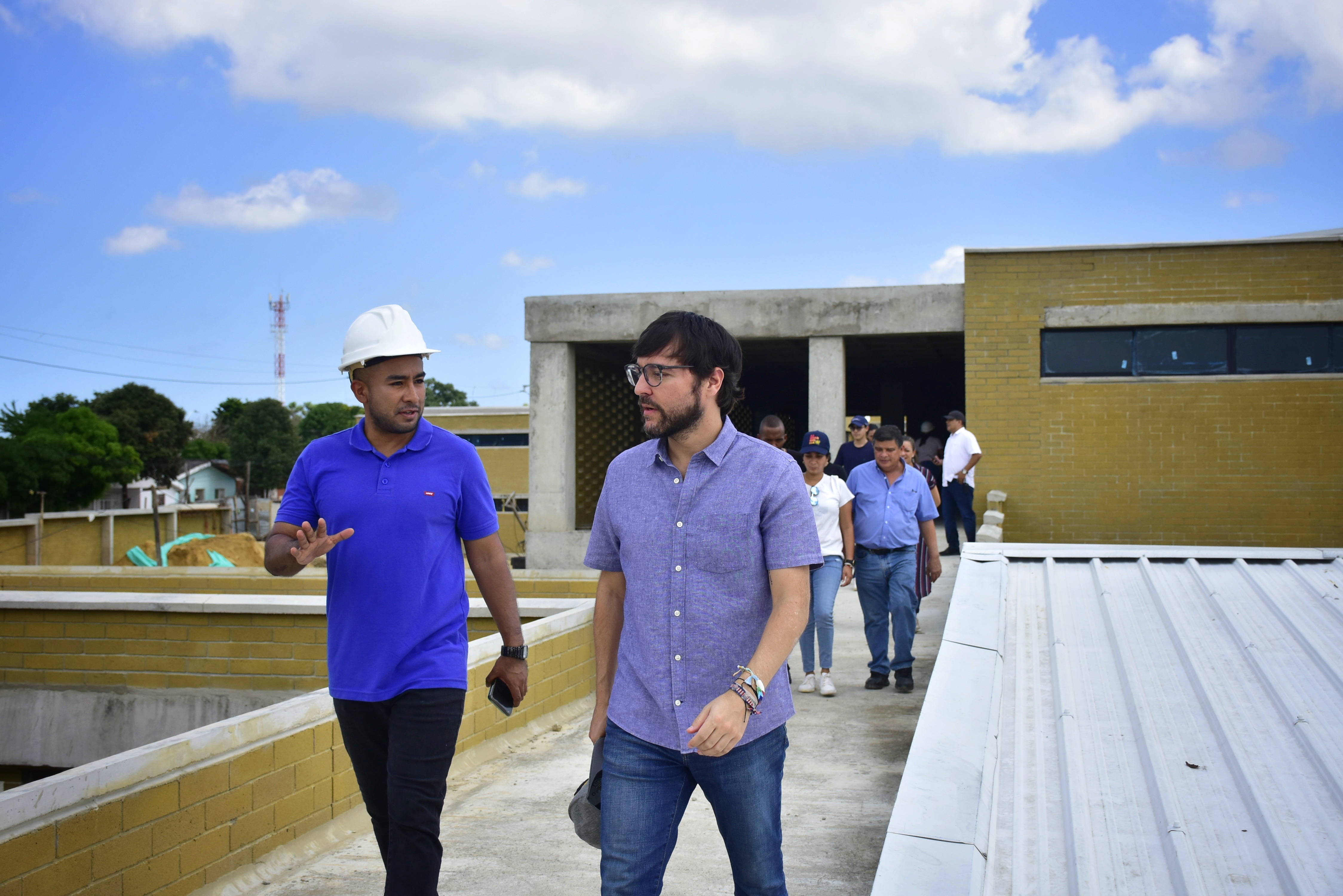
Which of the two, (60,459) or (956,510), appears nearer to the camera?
(956,510)

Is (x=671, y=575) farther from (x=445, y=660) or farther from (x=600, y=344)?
(x=600, y=344)

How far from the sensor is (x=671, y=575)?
2.56 m

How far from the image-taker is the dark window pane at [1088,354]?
1473cm

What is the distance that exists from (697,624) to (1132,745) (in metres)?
2.29

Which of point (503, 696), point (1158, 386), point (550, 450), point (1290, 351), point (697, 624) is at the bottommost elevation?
point (503, 696)

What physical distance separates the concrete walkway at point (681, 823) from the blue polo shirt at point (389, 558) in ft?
5.08

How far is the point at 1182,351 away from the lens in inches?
575

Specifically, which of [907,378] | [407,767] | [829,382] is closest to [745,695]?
[407,767]

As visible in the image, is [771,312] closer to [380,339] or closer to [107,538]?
[380,339]

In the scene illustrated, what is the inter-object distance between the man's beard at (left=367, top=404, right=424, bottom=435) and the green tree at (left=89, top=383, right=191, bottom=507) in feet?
222

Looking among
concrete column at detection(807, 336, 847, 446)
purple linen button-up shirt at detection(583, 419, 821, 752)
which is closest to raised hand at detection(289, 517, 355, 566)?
purple linen button-up shirt at detection(583, 419, 821, 752)

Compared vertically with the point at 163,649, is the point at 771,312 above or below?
above

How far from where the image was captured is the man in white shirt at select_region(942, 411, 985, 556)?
12797mm

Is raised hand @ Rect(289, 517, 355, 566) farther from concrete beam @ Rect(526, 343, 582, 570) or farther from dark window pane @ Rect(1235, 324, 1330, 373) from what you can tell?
dark window pane @ Rect(1235, 324, 1330, 373)
